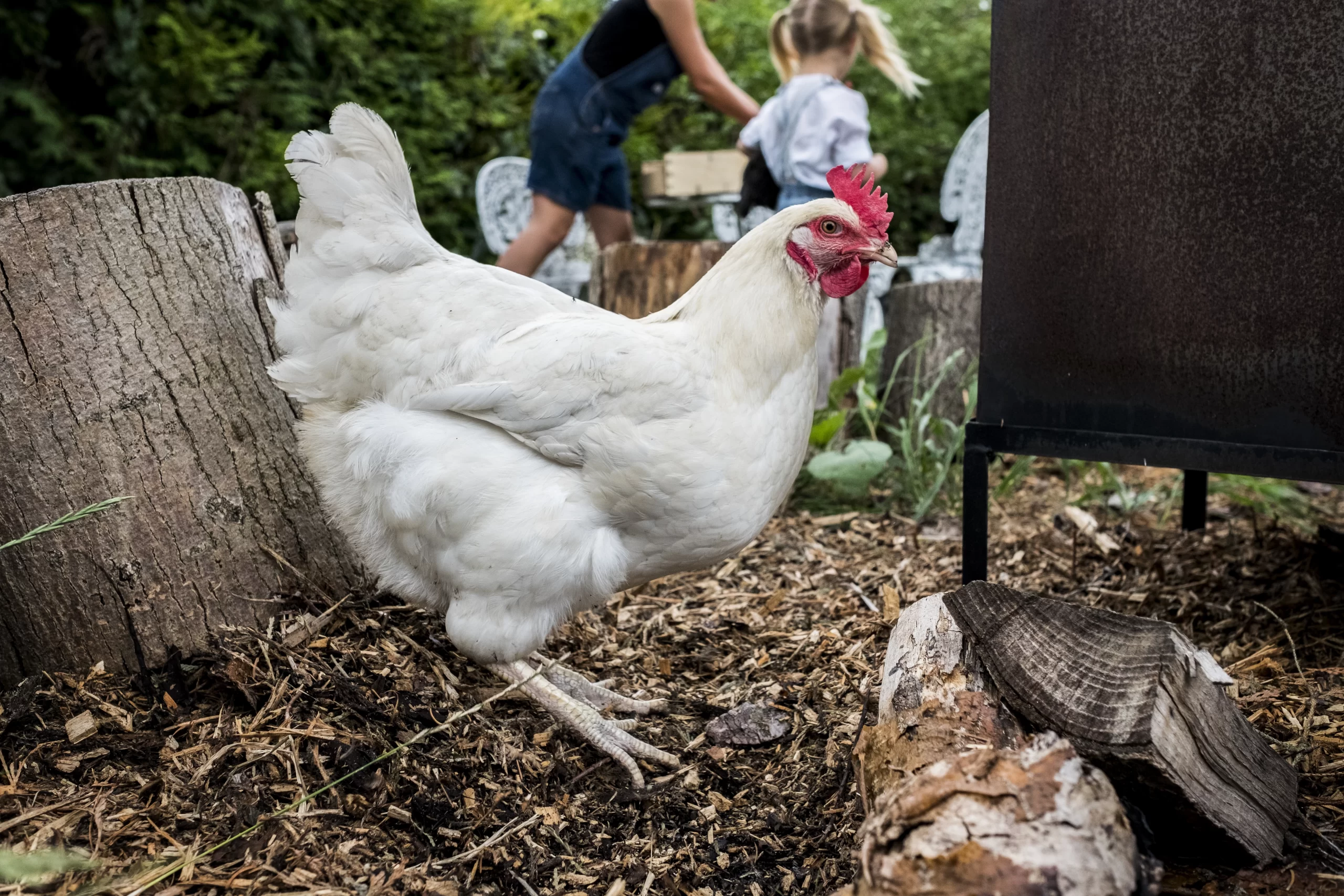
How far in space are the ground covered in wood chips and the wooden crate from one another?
4864mm

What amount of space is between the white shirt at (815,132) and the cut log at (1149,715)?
3.47 meters

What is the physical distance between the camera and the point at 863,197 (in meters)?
2.42

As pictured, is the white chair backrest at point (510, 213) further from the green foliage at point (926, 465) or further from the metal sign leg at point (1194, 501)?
the metal sign leg at point (1194, 501)

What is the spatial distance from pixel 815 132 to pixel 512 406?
3.37m

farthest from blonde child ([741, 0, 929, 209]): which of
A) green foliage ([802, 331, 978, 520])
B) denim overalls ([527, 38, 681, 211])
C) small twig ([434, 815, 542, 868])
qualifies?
small twig ([434, 815, 542, 868])

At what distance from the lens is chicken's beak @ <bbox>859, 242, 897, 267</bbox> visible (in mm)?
2400

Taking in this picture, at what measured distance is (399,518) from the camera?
90.6 inches

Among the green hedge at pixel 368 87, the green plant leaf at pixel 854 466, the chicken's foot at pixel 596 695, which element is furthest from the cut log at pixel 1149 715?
the green hedge at pixel 368 87

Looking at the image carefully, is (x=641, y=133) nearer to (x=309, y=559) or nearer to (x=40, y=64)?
(x=40, y=64)

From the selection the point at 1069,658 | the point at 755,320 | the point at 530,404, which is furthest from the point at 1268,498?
the point at 530,404

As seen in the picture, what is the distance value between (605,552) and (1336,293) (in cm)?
179

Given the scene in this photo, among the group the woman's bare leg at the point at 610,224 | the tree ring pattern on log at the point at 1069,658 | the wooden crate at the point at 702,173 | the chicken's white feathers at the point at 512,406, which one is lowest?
the tree ring pattern on log at the point at 1069,658

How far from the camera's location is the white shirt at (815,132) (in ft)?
16.5

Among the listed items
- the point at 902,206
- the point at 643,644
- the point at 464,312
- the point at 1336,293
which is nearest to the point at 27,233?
the point at 464,312
